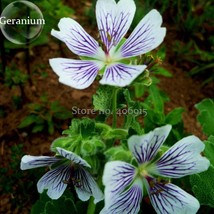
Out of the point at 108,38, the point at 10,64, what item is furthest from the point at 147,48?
the point at 10,64

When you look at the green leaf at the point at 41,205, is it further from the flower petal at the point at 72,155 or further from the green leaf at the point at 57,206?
the flower petal at the point at 72,155

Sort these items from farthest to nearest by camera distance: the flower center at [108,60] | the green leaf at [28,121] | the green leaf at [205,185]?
the green leaf at [28,121]
the green leaf at [205,185]
the flower center at [108,60]

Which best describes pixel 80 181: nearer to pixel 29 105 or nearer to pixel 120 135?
pixel 120 135

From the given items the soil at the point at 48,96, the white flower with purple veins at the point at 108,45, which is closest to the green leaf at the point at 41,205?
the soil at the point at 48,96

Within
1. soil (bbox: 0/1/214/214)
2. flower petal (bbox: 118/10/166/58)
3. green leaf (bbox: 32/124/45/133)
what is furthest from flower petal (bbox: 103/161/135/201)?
green leaf (bbox: 32/124/45/133)

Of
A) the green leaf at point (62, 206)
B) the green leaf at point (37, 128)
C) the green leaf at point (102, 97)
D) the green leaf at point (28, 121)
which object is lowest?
the green leaf at point (37, 128)

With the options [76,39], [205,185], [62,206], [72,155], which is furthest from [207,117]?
[72,155]

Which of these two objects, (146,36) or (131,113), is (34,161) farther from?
(146,36)

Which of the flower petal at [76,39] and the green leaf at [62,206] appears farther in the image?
the green leaf at [62,206]
